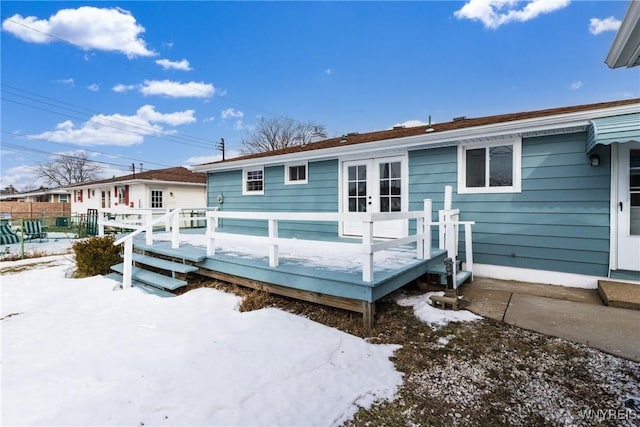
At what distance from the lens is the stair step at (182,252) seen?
498cm

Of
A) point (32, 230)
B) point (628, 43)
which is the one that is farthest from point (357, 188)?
point (32, 230)

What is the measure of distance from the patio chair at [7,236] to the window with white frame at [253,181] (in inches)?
338

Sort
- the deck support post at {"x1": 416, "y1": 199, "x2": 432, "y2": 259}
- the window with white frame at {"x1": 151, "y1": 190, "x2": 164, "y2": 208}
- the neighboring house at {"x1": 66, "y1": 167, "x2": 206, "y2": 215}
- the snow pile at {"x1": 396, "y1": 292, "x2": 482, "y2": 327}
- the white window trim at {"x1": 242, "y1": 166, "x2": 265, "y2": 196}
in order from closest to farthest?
the snow pile at {"x1": 396, "y1": 292, "x2": 482, "y2": 327}, the deck support post at {"x1": 416, "y1": 199, "x2": 432, "y2": 259}, the white window trim at {"x1": 242, "y1": 166, "x2": 265, "y2": 196}, the neighboring house at {"x1": 66, "y1": 167, "x2": 206, "y2": 215}, the window with white frame at {"x1": 151, "y1": 190, "x2": 164, "y2": 208}

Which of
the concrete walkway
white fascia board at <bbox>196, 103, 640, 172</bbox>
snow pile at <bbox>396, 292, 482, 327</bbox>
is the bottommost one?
snow pile at <bbox>396, 292, 482, 327</bbox>

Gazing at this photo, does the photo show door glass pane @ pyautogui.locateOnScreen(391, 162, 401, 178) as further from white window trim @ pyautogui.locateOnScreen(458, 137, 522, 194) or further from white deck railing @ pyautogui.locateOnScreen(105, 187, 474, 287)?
white deck railing @ pyautogui.locateOnScreen(105, 187, 474, 287)

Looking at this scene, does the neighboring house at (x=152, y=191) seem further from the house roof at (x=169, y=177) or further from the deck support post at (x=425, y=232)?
the deck support post at (x=425, y=232)

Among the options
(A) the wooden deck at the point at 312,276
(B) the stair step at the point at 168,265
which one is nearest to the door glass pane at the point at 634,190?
(A) the wooden deck at the point at 312,276

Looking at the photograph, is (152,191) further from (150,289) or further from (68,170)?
(68,170)

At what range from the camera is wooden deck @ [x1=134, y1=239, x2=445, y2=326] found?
3.40 meters

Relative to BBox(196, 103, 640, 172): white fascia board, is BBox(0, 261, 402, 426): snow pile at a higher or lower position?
lower

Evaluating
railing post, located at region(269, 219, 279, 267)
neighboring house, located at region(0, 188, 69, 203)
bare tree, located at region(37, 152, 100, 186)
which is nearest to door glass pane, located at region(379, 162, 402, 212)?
railing post, located at region(269, 219, 279, 267)

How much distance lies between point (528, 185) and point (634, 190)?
4.03 feet

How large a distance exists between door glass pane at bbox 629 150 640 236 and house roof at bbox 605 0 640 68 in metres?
2.82

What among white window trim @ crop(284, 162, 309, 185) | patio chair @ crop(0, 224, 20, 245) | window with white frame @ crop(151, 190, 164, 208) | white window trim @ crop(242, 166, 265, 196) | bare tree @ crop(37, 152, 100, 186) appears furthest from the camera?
bare tree @ crop(37, 152, 100, 186)
